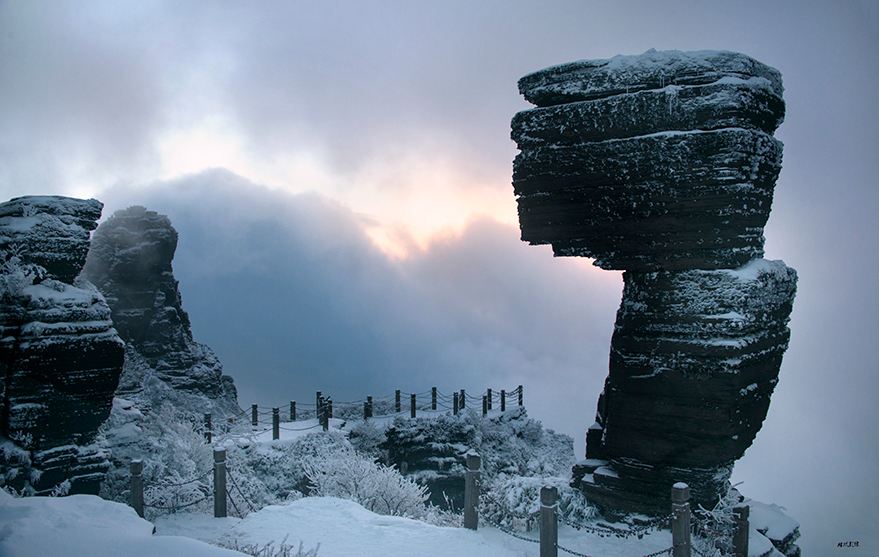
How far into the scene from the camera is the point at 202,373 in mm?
23922

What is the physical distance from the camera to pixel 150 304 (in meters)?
23.8

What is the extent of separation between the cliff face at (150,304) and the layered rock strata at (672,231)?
2051 cm

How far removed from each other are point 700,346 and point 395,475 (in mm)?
7222

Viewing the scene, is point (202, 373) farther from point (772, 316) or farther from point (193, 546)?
point (772, 316)

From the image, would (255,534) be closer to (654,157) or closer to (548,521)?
(548,521)

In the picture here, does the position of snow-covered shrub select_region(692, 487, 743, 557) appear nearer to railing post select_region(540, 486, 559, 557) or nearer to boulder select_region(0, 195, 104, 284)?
Answer: railing post select_region(540, 486, 559, 557)

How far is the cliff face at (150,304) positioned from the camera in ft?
75.8

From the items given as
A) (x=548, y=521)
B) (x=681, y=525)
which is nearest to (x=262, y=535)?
(x=548, y=521)

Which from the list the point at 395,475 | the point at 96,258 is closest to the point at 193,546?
the point at 395,475

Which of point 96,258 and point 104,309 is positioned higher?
point 96,258

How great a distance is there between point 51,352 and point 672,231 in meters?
10.4

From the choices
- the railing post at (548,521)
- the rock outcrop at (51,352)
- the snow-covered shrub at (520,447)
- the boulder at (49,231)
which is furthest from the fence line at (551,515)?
the snow-covered shrub at (520,447)

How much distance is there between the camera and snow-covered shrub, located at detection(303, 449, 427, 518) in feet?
33.4

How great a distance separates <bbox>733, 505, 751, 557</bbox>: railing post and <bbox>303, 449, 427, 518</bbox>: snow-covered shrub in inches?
230
